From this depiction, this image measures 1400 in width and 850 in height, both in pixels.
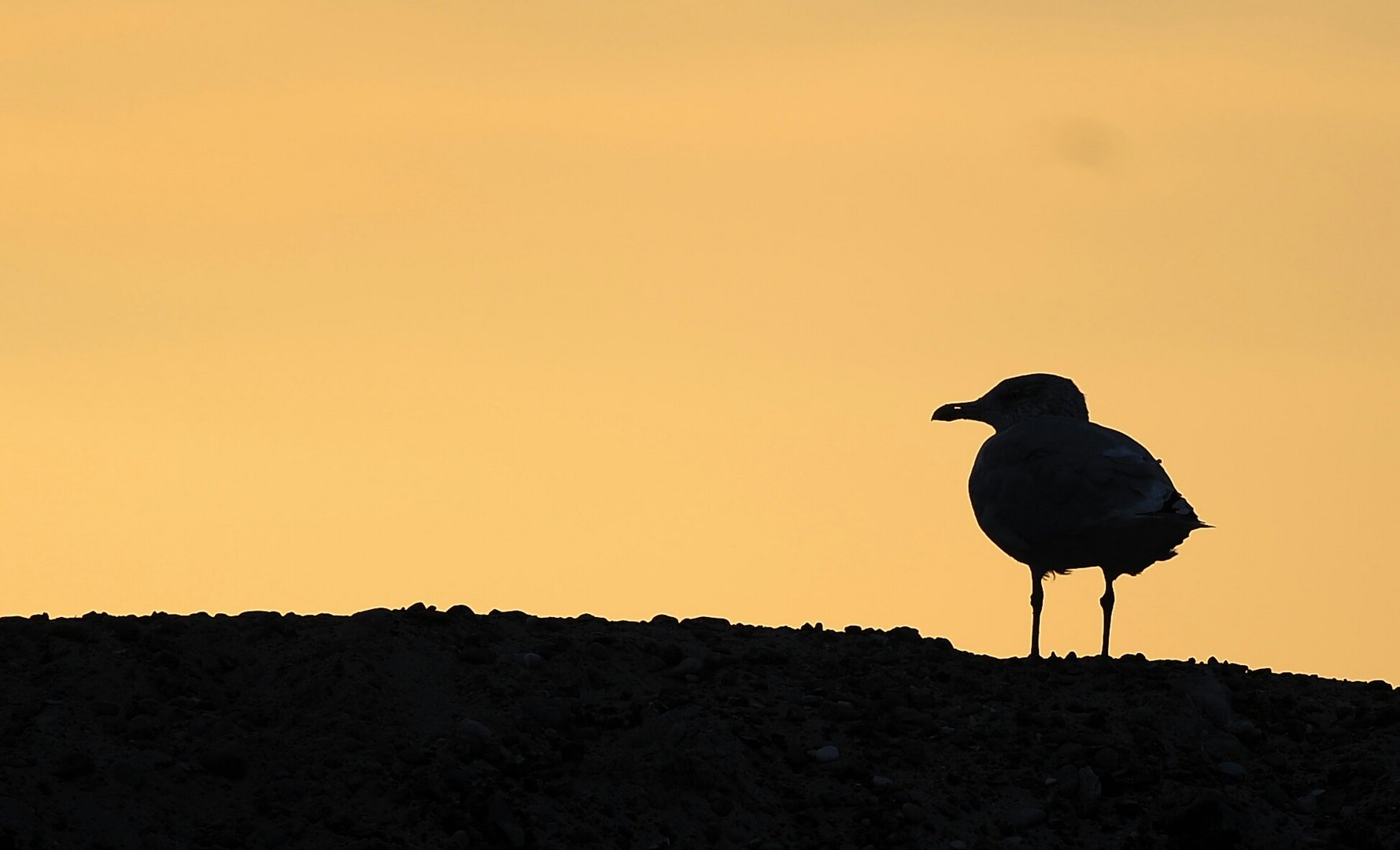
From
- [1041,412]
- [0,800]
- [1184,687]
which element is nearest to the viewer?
[0,800]

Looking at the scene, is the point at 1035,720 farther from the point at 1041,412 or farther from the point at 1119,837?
the point at 1041,412

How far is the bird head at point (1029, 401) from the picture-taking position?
16.2m

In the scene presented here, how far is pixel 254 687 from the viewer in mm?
10984

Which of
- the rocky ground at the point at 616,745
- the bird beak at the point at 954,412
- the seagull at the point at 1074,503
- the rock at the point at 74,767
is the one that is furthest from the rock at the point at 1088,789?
the bird beak at the point at 954,412

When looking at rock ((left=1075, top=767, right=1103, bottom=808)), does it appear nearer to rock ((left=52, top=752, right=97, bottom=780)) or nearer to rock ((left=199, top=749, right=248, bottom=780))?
rock ((left=199, top=749, right=248, bottom=780))

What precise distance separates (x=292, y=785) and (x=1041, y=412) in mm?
8327

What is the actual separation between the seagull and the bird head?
124 centimetres

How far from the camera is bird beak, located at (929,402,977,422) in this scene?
1706cm

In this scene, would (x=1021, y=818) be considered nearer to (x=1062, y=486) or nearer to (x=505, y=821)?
(x=505, y=821)

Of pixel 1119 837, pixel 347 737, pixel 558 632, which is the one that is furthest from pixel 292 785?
pixel 1119 837

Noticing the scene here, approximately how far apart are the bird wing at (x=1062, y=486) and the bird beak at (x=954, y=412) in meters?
2.36

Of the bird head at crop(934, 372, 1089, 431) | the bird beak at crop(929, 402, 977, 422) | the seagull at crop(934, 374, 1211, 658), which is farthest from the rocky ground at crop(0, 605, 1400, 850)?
the bird beak at crop(929, 402, 977, 422)

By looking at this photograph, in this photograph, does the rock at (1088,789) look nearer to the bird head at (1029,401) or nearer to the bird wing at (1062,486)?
the bird wing at (1062,486)

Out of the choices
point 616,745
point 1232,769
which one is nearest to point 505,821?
point 616,745
